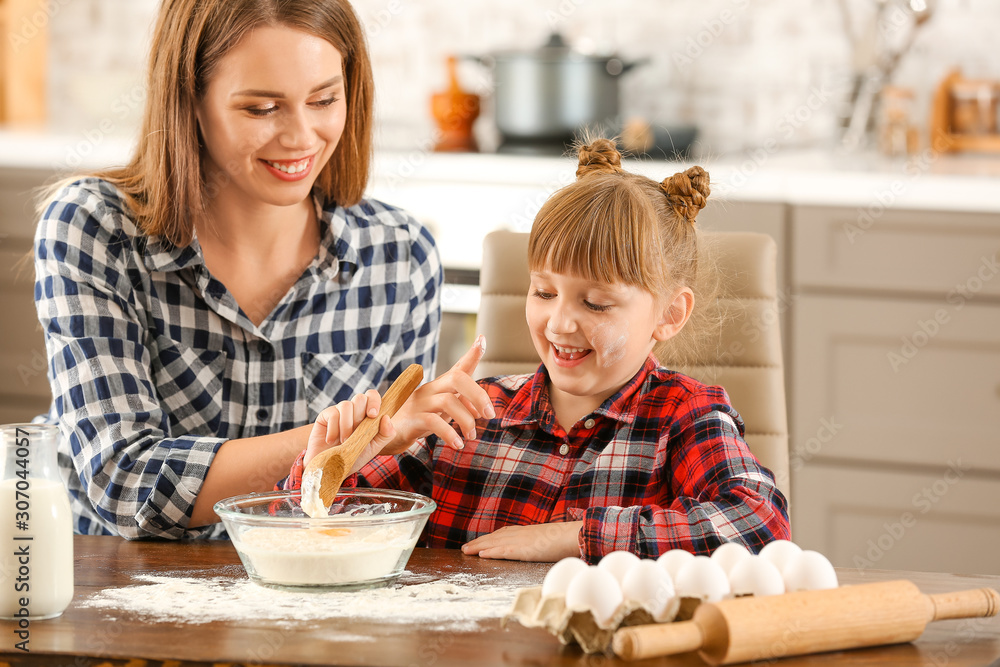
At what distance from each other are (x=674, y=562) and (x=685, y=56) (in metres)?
2.71

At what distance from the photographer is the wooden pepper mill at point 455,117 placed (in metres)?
3.26

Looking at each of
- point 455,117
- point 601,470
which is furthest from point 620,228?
point 455,117

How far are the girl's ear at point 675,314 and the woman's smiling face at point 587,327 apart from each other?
19 mm

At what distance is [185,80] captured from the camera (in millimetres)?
1532

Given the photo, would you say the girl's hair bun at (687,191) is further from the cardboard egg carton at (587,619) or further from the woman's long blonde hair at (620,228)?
the cardboard egg carton at (587,619)

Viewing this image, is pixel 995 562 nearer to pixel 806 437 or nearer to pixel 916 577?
pixel 806 437

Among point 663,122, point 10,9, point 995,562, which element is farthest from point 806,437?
point 10,9

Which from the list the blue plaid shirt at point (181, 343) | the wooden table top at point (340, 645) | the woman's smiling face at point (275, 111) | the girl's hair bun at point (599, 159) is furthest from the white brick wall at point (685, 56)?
the wooden table top at point (340, 645)

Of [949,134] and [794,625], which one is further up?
[949,134]

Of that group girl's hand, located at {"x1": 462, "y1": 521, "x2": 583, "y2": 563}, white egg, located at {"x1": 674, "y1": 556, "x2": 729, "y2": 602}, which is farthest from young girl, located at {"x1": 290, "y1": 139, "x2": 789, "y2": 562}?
white egg, located at {"x1": 674, "y1": 556, "x2": 729, "y2": 602}

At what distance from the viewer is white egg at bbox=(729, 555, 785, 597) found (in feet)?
2.92

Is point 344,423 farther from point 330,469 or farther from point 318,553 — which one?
point 318,553

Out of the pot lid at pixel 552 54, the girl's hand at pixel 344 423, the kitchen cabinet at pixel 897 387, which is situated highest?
the pot lid at pixel 552 54

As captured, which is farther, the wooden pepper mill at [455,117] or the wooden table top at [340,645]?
the wooden pepper mill at [455,117]
